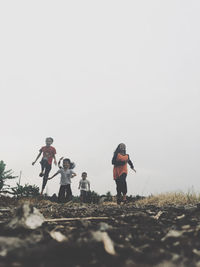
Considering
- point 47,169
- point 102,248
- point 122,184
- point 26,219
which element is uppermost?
point 47,169

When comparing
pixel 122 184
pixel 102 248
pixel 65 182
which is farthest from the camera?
pixel 65 182

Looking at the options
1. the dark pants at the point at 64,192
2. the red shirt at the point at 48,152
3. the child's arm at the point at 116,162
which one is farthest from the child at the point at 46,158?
the child's arm at the point at 116,162

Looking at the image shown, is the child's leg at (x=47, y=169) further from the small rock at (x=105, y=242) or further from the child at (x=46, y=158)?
the small rock at (x=105, y=242)

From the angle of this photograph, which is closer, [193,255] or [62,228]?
[193,255]

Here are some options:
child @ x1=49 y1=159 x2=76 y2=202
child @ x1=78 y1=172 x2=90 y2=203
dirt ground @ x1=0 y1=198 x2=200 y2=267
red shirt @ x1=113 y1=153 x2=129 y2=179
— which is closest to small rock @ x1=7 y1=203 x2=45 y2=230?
dirt ground @ x1=0 y1=198 x2=200 y2=267

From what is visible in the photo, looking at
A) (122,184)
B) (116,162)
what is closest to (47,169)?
(116,162)

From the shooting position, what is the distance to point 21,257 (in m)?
0.93

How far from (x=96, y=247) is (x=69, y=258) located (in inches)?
6.6

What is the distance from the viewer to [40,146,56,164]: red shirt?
10724 mm

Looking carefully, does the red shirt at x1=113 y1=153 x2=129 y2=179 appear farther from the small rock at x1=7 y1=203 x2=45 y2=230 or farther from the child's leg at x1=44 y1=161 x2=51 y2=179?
the small rock at x1=7 y1=203 x2=45 y2=230

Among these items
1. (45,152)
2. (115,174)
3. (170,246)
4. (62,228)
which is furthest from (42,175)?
(170,246)

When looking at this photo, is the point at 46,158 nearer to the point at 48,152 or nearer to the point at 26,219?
the point at 48,152

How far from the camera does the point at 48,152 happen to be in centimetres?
1079

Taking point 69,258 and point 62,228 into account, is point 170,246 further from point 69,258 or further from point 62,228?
point 62,228
